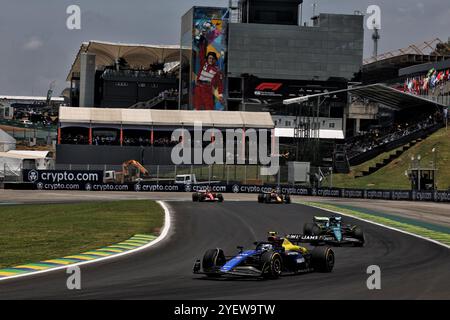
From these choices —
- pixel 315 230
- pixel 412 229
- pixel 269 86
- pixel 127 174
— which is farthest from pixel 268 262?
pixel 269 86

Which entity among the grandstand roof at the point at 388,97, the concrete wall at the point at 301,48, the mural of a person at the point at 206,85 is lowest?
the grandstand roof at the point at 388,97

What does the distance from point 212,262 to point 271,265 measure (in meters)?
1.39

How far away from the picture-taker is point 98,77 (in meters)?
142

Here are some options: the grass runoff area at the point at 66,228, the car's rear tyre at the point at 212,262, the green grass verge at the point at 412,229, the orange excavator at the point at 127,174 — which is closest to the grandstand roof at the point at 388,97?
the orange excavator at the point at 127,174

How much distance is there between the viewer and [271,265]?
17.1m

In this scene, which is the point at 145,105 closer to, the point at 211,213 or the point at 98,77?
the point at 98,77

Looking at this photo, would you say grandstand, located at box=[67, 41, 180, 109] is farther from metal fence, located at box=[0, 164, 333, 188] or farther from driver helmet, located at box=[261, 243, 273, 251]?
driver helmet, located at box=[261, 243, 273, 251]

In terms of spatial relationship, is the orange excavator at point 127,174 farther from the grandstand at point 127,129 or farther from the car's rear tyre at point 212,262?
the car's rear tyre at point 212,262

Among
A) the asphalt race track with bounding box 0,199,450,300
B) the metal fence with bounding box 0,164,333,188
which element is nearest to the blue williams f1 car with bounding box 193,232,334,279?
the asphalt race track with bounding box 0,199,450,300

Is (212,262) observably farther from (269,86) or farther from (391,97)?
(269,86)

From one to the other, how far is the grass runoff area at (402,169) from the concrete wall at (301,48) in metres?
39.4

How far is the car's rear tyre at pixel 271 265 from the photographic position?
17016mm
